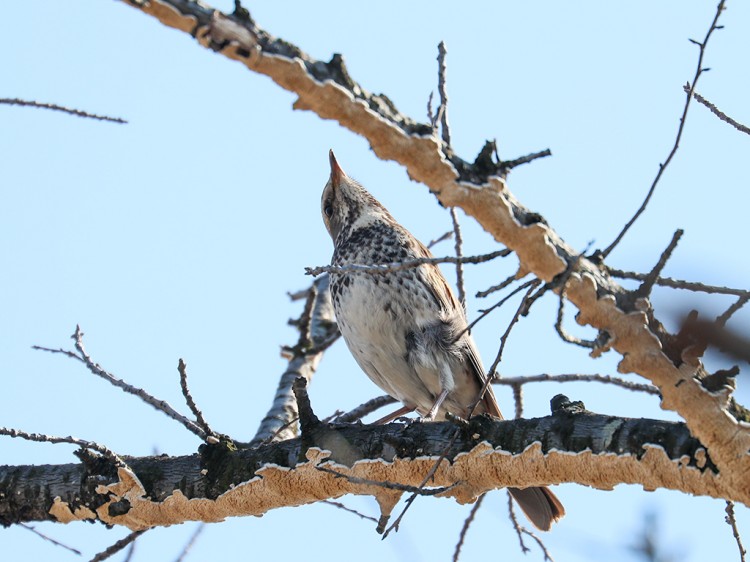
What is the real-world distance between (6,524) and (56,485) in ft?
0.94

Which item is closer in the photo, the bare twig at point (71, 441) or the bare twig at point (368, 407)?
the bare twig at point (71, 441)

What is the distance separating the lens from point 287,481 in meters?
3.63

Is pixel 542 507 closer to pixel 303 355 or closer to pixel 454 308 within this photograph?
pixel 454 308

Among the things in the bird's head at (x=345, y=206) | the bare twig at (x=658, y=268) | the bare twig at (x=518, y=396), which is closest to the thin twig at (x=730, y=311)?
the bare twig at (x=658, y=268)

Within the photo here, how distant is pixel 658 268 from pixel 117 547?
247cm

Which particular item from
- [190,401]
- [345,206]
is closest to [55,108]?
Result: [190,401]

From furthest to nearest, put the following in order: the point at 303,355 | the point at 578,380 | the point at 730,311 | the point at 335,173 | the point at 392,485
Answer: the point at 335,173, the point at 303,355, the point at 578,380, the point at 392,485, the point at 730,311

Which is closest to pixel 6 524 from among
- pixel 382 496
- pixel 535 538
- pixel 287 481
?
pixel 287 481

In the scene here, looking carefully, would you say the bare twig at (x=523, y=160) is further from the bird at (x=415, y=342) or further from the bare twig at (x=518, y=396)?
the bare twig at (x=518, y=396)

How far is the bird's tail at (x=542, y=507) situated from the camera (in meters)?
4.58

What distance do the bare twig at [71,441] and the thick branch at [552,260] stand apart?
177 cm

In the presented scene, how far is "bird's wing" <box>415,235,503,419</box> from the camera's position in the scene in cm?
493

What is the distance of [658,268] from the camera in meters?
2.54

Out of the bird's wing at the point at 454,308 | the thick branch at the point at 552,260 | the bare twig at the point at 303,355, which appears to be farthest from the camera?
the bare twig at the point at 303,355
